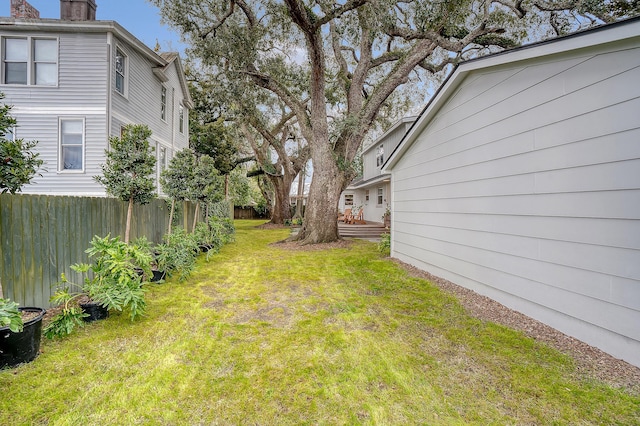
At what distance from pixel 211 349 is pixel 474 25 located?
12.9 meters

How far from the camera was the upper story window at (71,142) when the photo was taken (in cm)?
971

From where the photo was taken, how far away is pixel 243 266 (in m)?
7.78

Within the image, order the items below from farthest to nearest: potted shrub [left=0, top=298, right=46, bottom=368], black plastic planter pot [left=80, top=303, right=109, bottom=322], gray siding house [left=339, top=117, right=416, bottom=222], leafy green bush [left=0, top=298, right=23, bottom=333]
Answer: gray siding house [left=339, top=117, right=416, bottom=222] → black plastic planter pot [left=80, top=303, right=109, bottom=322] → potted shrub [left=0, top=298, right=46, bottom=368] → leafy green bush [left=0, top=298, right=23, bottom=333]

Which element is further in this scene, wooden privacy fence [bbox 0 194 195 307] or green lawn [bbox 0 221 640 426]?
wooden privacy fence [bbox 0 194 195 307]

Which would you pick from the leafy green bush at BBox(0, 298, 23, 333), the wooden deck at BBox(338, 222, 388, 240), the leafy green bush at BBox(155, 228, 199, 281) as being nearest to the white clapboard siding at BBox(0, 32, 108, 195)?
the leafy green bush at BBox(155, 228, 199, 281)

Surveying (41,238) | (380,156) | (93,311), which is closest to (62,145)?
(41,238)

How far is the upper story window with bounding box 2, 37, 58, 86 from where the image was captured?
946 centimetres

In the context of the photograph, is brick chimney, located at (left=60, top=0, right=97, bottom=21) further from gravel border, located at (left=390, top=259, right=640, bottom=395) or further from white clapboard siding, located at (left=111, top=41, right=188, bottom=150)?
gravel border, located at (left=390, top=259, right=640, bottom=395)

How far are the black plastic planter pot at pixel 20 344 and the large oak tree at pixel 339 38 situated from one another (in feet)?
27.9

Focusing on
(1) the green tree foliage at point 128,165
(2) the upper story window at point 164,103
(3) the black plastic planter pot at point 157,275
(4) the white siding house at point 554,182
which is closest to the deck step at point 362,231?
(4) the white siding house at point 554,182

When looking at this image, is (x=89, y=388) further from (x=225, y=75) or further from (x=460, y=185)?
(x=225, y=75)

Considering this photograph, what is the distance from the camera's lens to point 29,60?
31.0 ft

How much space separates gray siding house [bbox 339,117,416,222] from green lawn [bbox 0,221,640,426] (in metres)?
10.6

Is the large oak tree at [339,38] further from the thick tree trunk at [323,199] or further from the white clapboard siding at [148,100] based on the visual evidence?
the white clapboard siding at [148,100]
